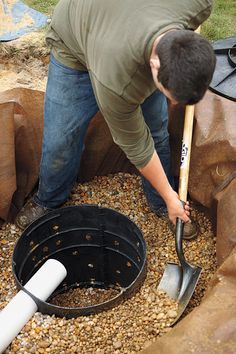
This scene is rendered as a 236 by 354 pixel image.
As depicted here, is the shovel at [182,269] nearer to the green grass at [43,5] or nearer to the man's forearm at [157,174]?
the man's forearm at [157,174]

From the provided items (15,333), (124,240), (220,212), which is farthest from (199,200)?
(15,333)

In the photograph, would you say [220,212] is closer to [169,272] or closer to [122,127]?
[169,272]

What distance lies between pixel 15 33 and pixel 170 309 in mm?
2011

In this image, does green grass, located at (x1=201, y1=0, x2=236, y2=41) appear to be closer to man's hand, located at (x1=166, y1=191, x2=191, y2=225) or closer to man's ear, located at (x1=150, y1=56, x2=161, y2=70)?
man's hand, located at (x1=166, y1=191, x2=191, y2=225)

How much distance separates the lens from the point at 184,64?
125cm

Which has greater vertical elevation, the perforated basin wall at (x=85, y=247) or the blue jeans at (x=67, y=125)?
the blue jeans at (x=67, y=125)

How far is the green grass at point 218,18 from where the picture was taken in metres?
3.42

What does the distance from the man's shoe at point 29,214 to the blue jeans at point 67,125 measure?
5 cm

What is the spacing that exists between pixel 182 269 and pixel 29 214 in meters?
0.75

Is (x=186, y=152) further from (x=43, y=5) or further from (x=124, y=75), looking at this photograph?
(x=43, y=5)

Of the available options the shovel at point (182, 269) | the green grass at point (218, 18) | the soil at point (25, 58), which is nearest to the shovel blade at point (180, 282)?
the shovel at point (182, 269)

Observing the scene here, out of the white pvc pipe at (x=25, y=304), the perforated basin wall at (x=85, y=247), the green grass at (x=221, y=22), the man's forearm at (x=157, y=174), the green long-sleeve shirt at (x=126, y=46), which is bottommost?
the perforated basin wall at (x=85, y=247)

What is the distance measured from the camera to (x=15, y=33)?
10.3 feet

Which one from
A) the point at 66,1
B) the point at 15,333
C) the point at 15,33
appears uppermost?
the point at 66,1
